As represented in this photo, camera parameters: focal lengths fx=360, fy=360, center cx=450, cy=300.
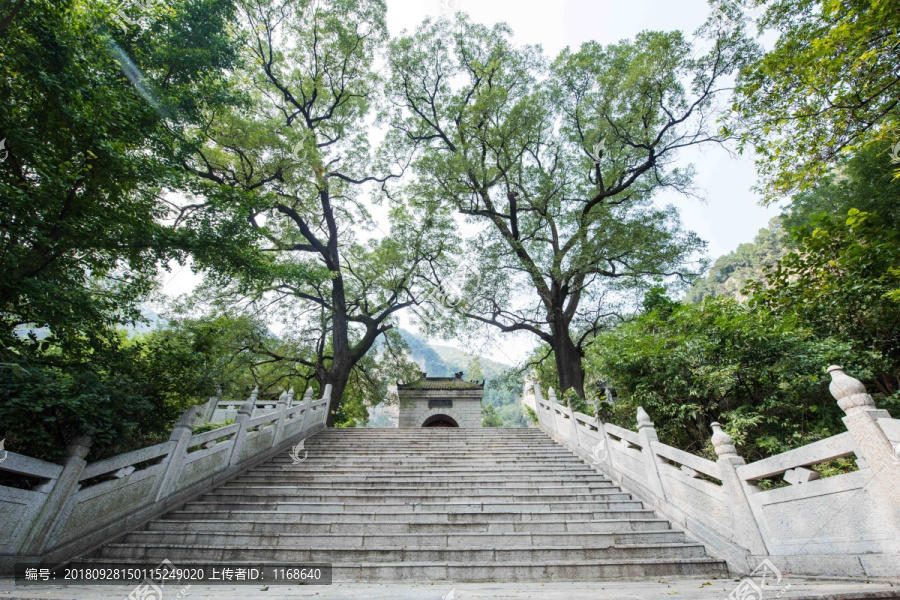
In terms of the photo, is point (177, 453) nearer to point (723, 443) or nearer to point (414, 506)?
point (414, 506)

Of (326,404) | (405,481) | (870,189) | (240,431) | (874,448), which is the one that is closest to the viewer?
(874,448)

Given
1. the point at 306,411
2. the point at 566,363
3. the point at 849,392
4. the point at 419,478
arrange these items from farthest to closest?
the point at 566,363
the point at 306,411
the point at 419,478
the point at 849,392

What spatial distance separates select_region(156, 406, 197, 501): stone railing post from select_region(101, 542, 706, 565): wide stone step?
0.97 m

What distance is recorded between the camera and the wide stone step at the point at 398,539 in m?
4.09

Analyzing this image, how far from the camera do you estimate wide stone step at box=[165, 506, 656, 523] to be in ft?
15.3

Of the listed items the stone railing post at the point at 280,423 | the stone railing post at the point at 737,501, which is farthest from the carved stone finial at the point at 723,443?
the stone railing post at the point at 280,423

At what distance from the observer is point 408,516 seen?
478 cm

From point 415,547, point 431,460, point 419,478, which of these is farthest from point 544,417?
point 415,547

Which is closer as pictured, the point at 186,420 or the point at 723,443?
the point at 723,443

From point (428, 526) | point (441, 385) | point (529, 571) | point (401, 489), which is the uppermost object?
point (441, 385)

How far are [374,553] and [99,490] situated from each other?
3.14 m

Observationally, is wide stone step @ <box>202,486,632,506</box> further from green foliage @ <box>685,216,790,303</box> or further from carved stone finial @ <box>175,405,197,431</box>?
green foliage @ <box>685,216,790,303</box>

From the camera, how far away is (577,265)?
1108 cm

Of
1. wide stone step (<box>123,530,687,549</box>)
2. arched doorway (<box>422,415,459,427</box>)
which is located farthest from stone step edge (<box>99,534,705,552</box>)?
arched doorway (<box>422,415,459,427</box>)
